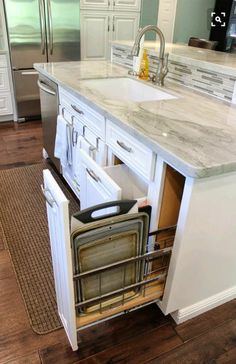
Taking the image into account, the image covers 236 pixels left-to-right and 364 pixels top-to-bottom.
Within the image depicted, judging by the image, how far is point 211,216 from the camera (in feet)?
3.79

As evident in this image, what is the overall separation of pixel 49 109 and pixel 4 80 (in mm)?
1580

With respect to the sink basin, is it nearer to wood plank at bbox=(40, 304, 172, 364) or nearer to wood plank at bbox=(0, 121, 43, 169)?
wood plank at bbox=(0, 121, 43, 169)

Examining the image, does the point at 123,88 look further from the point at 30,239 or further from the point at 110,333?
the point at 110,333

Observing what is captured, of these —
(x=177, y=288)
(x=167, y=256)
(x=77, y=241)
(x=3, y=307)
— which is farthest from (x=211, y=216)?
(x=3, y=307)

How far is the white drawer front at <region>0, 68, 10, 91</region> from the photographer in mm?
3631

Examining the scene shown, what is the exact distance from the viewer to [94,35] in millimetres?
4008

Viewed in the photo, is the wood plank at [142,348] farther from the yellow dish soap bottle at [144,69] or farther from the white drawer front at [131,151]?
the yellow dish soap bottle at [144,69]

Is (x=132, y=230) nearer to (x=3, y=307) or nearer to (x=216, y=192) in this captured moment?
(x=216, y=192)

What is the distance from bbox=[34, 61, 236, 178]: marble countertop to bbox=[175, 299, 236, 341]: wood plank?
33.9 inches

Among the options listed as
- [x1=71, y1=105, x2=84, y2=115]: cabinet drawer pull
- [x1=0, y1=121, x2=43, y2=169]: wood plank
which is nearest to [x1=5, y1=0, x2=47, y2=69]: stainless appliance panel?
[x1=0, y1=121, x2=43, y2=169]: wood plank

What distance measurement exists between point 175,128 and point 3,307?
1.20 meters

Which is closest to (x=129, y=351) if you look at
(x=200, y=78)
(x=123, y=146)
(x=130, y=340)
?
(x=130, y=340)

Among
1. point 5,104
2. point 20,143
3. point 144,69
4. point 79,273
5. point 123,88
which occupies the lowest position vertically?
point 20,143

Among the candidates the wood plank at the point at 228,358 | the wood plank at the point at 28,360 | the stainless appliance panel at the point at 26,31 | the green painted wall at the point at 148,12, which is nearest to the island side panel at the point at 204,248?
the wood plank at the point at 228,358
